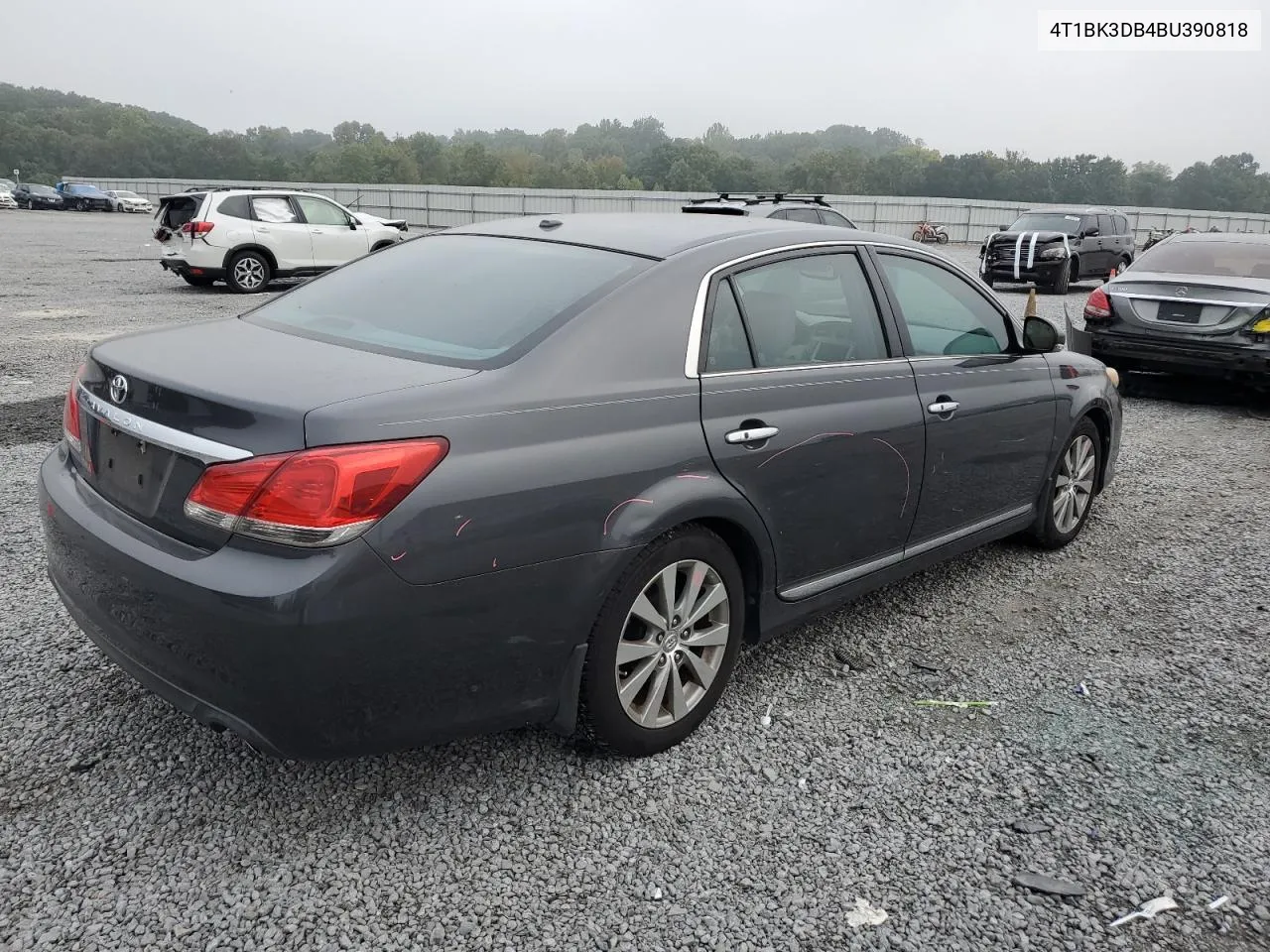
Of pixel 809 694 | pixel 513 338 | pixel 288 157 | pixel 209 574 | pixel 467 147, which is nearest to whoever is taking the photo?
pixel 209 574

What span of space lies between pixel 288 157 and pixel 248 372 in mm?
102638

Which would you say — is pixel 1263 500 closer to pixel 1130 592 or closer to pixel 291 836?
pixel 1130 592

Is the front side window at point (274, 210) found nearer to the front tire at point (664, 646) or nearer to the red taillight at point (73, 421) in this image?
the red taillight at point (73, 421)

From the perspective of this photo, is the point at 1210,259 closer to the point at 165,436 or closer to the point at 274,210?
the point at 165,436

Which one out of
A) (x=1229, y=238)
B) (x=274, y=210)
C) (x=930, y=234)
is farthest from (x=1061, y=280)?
(x=930, y=234)

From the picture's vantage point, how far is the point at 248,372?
2.67 m

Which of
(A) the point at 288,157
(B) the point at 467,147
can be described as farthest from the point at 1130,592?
(A) the point at 288,157

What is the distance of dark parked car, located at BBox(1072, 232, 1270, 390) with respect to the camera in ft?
27.8

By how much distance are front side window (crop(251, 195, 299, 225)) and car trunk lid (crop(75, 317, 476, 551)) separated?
45.6 feet

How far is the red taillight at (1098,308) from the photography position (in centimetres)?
923

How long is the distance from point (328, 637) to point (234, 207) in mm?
15006

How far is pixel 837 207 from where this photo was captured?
38.9 metres

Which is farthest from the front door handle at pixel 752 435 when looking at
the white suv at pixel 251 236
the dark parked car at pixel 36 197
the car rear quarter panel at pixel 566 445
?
the dark parked car at pixel 36 197

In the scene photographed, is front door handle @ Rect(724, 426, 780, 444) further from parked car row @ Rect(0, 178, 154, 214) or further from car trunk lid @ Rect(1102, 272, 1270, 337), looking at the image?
Answer: parked car row @ Rect(0, 178, 154, 214)
